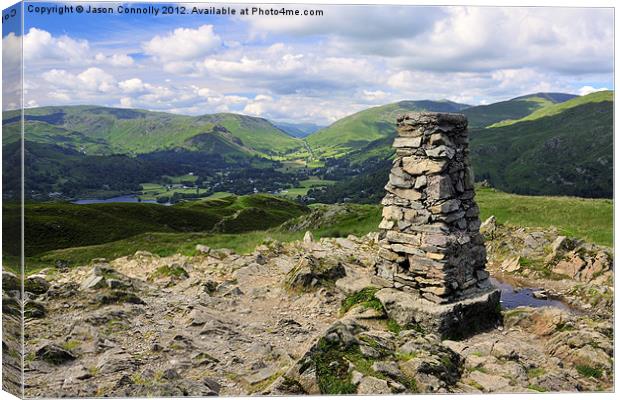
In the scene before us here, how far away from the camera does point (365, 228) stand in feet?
124

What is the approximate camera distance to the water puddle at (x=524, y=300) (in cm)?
1766

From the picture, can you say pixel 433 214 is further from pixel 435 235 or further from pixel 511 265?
pixel 511 265

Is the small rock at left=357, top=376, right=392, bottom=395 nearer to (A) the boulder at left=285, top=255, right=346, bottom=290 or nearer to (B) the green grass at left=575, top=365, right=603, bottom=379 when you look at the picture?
(B) the green grass at left=575, top=365, right=603, bottom=379

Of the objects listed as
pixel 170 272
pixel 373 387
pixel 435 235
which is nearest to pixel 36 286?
pixel 170 272

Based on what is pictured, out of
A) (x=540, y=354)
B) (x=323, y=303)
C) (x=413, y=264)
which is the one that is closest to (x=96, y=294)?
(x=323, y=303)

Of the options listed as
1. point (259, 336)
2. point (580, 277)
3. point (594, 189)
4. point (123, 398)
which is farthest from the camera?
point (594, 189)

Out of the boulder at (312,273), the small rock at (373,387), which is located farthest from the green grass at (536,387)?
the boulder at (312,273)

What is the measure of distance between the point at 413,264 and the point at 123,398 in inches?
349

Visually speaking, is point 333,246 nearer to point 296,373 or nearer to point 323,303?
point 323,303

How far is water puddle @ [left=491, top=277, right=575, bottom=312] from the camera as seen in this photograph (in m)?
17.7

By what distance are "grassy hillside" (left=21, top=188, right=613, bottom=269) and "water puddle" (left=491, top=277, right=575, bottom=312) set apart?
898 cm

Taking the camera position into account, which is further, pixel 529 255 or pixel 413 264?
pixel 529 255

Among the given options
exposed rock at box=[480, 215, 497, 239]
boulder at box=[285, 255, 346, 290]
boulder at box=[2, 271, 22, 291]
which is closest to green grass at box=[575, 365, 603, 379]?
boulder at box=[285, 255, 346, 290]

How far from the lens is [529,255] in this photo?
2366cm
